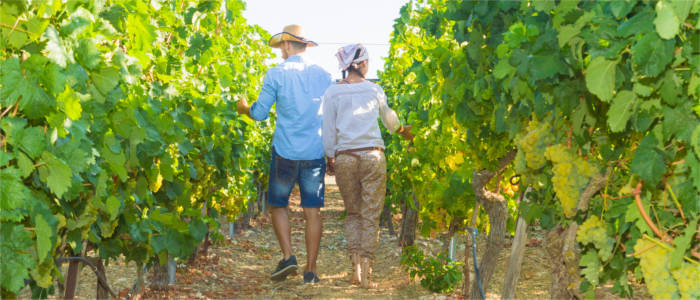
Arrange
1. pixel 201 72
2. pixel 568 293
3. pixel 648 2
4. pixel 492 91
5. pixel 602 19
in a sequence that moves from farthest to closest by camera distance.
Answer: pixel 201 72 → pixel 492 91 → pixel 568 293 → pixel 602 19 → pixel 648 2

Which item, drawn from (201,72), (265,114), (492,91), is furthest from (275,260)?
(492,91)

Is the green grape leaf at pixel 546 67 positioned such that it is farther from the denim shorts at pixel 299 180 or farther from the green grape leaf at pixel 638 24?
the denim shorts at pixel 299 180

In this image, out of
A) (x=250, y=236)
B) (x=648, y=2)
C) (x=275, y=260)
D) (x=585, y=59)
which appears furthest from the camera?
(x=250, y=236)

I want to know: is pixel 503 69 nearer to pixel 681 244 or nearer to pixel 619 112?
pixel 619 112

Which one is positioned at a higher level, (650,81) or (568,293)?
(650,81)

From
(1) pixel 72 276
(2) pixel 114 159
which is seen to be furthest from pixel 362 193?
(2) pixel 114 159

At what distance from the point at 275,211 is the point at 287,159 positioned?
0.42 meters

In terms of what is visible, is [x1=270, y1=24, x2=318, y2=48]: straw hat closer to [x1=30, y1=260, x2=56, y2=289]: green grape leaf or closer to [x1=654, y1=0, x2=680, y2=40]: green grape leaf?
[x1=30, y1=260, x2=56, y2=289]: green grape leaf

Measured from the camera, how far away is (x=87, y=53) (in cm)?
204

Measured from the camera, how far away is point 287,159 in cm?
482

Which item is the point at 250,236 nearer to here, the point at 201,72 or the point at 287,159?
the point at 287,159

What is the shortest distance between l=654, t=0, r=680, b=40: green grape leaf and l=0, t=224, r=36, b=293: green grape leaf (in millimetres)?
1644

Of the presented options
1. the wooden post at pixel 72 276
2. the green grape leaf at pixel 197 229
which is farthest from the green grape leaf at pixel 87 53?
the green grape leaf at pixel 197 229

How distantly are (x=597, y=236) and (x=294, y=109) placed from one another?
316cm
